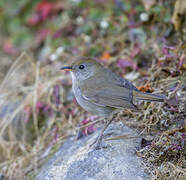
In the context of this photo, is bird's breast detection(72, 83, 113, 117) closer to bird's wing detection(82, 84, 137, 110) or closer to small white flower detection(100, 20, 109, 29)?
bird's wing detection(82, 84, 137, 110)

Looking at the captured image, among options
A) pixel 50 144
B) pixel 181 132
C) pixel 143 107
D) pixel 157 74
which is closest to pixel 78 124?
pixel 50 144

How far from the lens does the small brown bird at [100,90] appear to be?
3.17m

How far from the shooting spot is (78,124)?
12.9 ft

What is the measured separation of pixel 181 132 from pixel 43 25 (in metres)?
4.55

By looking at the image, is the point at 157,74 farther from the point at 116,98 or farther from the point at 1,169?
the point at 1,169

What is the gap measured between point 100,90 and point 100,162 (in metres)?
0.88

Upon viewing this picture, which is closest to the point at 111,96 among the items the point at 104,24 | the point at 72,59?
the point at 72,59

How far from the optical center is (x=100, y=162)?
2.85 metres

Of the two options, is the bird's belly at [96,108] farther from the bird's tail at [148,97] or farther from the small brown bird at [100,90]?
the bird's tail at [148,97]

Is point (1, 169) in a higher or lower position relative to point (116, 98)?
lower

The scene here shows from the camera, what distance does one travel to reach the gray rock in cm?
266

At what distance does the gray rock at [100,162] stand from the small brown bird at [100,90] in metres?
0.16

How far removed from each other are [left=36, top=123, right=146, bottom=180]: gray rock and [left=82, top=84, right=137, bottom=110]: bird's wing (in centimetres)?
35

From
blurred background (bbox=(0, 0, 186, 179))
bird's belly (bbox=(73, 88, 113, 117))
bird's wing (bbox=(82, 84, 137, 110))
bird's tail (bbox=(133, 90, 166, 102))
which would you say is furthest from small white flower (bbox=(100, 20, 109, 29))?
bird's tail (bbox=(133, 90, 166, 102))
